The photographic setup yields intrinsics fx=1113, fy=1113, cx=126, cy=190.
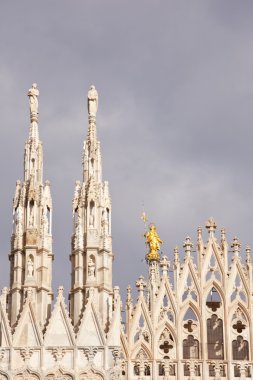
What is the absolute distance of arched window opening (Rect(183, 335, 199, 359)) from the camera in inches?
995

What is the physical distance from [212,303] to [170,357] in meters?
2.07

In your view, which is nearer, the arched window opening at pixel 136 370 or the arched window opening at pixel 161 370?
the arched window opening at pixel 136 370

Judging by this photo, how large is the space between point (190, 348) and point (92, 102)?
654 centimetres

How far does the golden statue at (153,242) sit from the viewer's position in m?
35.2

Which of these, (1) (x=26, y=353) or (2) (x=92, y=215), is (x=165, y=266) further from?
(1) (x=26, y=353)

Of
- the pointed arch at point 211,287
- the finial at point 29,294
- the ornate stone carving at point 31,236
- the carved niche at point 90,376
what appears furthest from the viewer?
the ornate stone carving at point 31,236

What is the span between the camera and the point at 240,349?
2566 centimetres

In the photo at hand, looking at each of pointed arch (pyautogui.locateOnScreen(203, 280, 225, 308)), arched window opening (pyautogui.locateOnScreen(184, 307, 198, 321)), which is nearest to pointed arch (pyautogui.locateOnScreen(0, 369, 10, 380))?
arched window opening (pyautogui.locateOnScreen(184, 307, 198, 321))

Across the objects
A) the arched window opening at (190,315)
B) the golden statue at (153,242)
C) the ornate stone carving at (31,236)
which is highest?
the golden statue at (153,242)

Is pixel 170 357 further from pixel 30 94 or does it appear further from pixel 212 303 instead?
pixel 30 94

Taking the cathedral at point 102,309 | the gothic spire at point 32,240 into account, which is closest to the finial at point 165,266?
the cathedral at point 102,309

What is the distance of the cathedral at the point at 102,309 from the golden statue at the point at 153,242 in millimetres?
8519

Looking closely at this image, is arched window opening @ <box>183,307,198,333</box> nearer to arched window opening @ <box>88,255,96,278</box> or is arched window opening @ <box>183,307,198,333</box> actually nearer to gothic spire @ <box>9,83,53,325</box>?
arched window opening @ <box>88,255,96,278</box>

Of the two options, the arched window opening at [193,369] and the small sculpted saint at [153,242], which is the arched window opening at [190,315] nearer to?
the arched window opening at [193,369]
